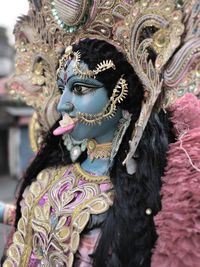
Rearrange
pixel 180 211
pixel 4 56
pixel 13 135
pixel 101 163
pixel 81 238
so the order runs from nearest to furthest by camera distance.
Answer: pixel 180 211, pixel 81 238, pixel 101 163, pixel 13 135, pixel 4 56

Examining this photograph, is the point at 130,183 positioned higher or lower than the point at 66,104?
lower

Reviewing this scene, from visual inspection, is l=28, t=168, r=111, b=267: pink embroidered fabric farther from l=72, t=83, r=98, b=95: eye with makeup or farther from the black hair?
l=72, t=83, r=98, b=95: eye with makeup

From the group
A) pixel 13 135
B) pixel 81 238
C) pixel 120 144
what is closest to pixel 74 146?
pixel 120 144

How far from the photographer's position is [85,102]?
4.39 feet

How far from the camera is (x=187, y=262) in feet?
3.83

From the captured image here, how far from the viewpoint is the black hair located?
4.05 feet

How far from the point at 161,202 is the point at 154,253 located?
0.46ft

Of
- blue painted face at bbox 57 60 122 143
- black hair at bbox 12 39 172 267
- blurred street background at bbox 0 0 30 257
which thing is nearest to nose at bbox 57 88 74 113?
blue painted face at bbox 57 60 122 143

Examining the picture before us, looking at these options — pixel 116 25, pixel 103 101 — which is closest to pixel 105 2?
pixel 116 25

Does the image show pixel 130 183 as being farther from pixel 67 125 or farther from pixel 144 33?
pixel 144 33

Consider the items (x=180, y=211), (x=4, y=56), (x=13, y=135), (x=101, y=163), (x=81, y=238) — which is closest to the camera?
(x=180, y=211)

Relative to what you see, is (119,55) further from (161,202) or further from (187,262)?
(187,262)

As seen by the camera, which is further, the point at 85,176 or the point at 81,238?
the point at 85,176

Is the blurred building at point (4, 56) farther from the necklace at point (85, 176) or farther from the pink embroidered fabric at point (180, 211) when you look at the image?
the pink embroidered fabric at point (180, 211)
